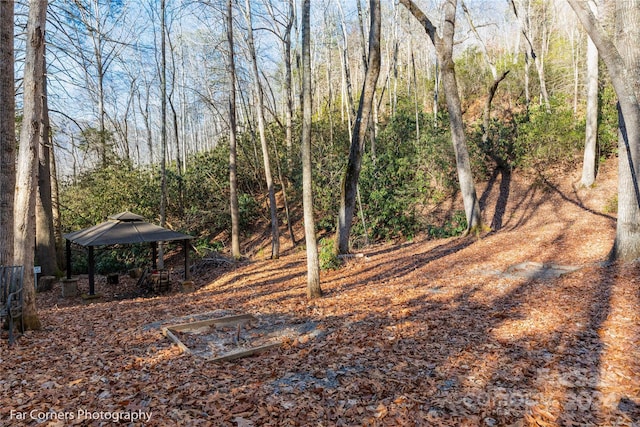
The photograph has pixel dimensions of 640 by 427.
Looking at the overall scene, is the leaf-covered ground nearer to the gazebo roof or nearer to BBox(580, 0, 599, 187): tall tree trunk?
the gazebo roof

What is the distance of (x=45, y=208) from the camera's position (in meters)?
10.8

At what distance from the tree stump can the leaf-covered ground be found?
13.9ft

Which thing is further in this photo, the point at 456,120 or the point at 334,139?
the point at 334,139

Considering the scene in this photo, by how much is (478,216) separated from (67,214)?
15720 mm

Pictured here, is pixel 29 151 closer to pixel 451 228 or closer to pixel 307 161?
pixel 307 161

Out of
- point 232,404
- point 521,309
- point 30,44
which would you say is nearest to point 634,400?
point 521,309

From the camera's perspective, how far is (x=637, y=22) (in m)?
6.23

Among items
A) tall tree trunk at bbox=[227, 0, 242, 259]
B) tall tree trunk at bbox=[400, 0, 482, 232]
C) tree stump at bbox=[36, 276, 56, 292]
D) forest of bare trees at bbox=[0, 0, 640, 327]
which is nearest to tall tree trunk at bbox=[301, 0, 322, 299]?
forest of bare trees at bbox=[0, 0, 640, 327]

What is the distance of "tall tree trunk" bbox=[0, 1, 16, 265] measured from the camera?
513cm

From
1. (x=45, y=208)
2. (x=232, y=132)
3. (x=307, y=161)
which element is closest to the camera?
(x=307, y=161)

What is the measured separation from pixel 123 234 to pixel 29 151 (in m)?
4.78

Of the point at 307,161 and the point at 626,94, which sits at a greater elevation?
the point at 626,94

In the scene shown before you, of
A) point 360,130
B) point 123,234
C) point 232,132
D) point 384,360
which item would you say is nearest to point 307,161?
point 384,360

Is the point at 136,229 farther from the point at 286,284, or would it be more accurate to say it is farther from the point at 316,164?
the point at 316,164
